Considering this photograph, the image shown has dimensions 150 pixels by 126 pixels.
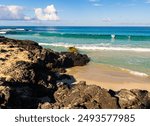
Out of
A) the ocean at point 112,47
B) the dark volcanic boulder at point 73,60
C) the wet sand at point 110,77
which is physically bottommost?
the ocean at point 112,47

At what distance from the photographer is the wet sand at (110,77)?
12984mm

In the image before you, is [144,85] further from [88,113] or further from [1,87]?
[88,113]

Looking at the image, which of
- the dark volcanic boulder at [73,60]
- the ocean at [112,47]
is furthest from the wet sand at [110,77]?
the ocean at [112,47]

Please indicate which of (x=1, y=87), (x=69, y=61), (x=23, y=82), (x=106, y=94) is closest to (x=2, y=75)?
(x=23, y=82)

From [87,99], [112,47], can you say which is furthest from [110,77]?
[112,47]

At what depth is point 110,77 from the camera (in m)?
14.5

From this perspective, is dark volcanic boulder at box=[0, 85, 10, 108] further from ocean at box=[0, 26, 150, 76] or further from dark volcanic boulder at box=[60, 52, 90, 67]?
ocean at box=[0, 26, 150, 76]

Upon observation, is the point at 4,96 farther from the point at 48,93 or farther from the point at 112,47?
the point at 112,47

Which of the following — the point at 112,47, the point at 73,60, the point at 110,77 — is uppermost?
the point at 73,60

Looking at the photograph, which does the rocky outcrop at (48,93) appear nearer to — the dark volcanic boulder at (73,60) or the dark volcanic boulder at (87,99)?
the dark volcanic boulder at (87,99)

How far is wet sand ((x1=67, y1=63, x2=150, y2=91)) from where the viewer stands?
12984 millimetres

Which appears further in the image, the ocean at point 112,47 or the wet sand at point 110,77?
the ocean at point 112,47

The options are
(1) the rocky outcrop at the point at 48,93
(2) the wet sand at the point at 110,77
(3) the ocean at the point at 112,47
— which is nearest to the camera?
(1) the rocky outcrop at the point at 48,93

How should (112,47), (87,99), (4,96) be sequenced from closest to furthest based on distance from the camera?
(4,96) < (87,99) < (112,47)
